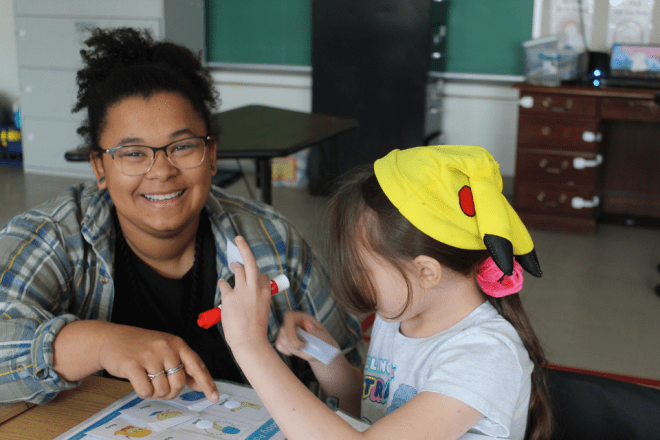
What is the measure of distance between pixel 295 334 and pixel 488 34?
149 inches

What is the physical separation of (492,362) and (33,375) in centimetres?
62

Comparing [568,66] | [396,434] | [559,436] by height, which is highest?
[568,66]

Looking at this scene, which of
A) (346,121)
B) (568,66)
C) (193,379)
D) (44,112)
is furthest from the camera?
(44,112)

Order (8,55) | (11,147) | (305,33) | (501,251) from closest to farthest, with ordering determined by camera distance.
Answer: (501,251)
(305,33)
(11,147)
(8,55)

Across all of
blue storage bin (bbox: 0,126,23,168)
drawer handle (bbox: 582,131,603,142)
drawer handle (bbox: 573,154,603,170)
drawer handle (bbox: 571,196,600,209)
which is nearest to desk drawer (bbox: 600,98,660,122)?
drawer handle (bbox: 582,131,603,142)

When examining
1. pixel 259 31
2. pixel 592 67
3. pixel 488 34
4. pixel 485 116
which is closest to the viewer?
pixel 592 67

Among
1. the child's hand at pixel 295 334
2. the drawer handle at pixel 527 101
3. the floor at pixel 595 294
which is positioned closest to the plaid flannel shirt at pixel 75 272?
the child's hand at pixel 295 334

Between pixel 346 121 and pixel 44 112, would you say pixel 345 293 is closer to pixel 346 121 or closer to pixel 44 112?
pixel 346 121

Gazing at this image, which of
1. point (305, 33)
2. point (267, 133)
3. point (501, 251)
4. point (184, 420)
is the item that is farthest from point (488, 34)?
point (184, 420)

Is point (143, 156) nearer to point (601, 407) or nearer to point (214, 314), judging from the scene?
point (214, 314)

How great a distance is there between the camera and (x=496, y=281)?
3.10ft

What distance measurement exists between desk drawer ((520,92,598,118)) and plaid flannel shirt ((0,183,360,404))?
291cm

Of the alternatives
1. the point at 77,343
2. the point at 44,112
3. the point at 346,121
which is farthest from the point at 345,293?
the point at 44,112

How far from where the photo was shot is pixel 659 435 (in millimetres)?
Result: 946
